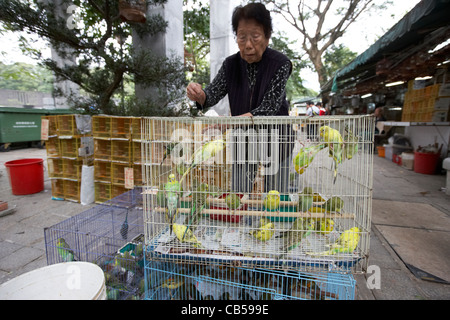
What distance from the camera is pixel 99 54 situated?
3910mm

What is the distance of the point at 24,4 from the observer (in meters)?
3.28

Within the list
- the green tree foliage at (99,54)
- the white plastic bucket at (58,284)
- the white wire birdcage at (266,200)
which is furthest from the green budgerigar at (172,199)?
the green tree foliage at (99,54)

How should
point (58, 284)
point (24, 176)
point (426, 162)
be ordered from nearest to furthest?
point (58, 284)
point (24, 176)
point (426, 162)

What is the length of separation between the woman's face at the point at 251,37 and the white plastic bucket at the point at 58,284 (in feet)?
5.75

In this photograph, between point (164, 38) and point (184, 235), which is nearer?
point (184, 235)

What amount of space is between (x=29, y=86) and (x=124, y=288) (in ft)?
97.1

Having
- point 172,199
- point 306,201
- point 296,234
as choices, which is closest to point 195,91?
point 172,199

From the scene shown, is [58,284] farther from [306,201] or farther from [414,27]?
[414,27]

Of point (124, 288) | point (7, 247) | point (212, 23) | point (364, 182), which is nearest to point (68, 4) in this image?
point (212, 23)

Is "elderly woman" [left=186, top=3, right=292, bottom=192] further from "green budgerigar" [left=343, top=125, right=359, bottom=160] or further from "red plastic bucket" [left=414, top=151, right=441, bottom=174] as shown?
"red plastic bucket" [left=414, top=151, right=441, bottom=174]

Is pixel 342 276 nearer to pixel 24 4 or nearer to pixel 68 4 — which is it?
pixel 24 4

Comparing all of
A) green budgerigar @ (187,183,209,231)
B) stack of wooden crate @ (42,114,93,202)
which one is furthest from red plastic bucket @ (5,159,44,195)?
green budgerigar @ (187,183,209,231)

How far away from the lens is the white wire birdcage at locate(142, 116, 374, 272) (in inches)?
53.2

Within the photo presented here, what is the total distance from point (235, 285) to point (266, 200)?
1.89ft
